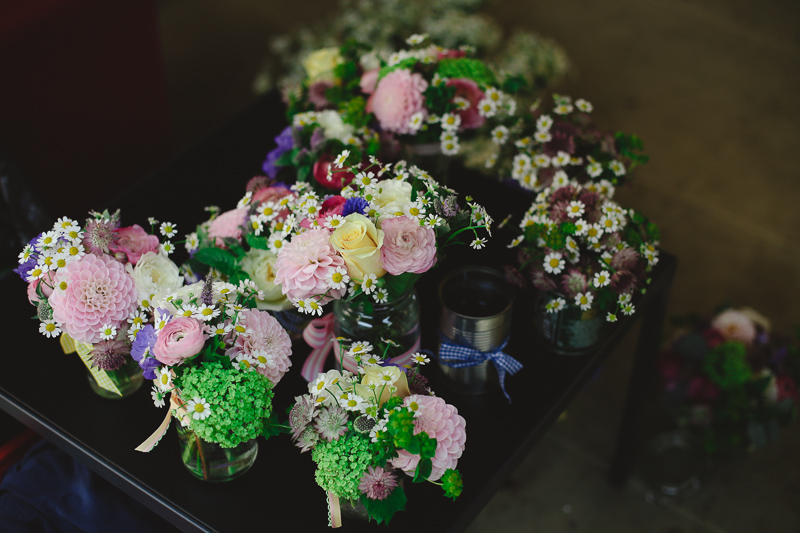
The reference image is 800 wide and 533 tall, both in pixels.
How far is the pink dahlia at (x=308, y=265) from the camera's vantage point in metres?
0.94

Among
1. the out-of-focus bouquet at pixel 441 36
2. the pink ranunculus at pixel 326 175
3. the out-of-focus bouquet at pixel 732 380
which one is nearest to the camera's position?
the pink ranunculus at pixel 326 175

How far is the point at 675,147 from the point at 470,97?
67.3 inches

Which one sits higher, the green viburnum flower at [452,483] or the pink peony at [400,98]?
the pink peony at [400,98]

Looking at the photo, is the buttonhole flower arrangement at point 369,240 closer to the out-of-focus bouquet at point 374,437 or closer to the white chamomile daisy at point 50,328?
the out-of-focus bouquet at point 374,437

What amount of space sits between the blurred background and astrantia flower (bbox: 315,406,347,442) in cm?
75

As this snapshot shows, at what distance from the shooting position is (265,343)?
3.15 feet

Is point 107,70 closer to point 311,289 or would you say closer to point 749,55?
point 311,289

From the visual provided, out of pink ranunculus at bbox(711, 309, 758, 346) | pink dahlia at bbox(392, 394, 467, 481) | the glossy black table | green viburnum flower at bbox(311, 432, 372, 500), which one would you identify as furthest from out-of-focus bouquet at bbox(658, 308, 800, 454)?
green viburnum flower at bbox(311, 432, 372, 500)

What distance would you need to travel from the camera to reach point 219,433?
35.5 inches

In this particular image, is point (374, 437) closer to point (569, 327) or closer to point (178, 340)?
point (178, 340)

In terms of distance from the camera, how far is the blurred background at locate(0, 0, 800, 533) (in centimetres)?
183

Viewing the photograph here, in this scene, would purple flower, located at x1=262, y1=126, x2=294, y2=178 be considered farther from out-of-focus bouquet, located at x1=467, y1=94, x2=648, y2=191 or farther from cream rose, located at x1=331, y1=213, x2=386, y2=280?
cream rose, located at x1=331, y1=213, x2=386, y2=280

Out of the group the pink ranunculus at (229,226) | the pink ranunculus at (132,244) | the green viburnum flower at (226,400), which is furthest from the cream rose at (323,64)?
the green viburnum flower at (226,400)

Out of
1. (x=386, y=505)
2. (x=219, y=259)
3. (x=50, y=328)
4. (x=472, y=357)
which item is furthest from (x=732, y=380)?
(x=50, y=328)
